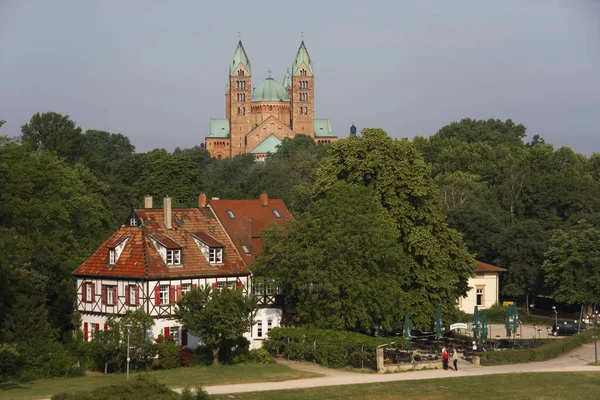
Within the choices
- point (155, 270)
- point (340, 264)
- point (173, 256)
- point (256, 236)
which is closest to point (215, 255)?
point (173, 256)

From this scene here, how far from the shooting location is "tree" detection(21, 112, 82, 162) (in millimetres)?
113562

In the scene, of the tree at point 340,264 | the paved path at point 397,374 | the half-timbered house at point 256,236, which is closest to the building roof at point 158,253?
the half-timbered house at point 256,236

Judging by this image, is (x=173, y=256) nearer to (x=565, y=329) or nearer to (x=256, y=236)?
(x=256, y=236)

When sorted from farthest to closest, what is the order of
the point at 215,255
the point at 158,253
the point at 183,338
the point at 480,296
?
the point at 480,296, the point at 215,255, the point at 158,253, the point at 183,338

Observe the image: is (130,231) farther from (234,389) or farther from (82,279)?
(234,389)

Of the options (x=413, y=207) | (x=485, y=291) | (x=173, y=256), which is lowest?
(x=485, y=291)

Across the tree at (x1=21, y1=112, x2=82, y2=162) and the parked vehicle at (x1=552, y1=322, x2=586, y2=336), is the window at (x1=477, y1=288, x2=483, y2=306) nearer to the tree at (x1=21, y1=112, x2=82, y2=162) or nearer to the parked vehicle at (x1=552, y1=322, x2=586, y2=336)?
the parked vehicle at (x1=552, y1=322, x2=586, y2=336)

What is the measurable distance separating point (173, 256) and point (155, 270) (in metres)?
1.75

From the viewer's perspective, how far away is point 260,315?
6612 cm

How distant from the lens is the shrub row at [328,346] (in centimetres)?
5809

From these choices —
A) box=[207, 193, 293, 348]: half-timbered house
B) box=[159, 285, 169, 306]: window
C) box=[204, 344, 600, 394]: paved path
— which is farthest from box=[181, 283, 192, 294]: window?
box=[204, 344, 600, 394]: paved path

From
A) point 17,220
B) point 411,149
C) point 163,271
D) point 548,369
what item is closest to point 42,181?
point 17,220

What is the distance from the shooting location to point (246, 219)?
2793 inches

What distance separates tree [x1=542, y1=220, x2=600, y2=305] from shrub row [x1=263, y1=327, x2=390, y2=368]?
26.4 meters
